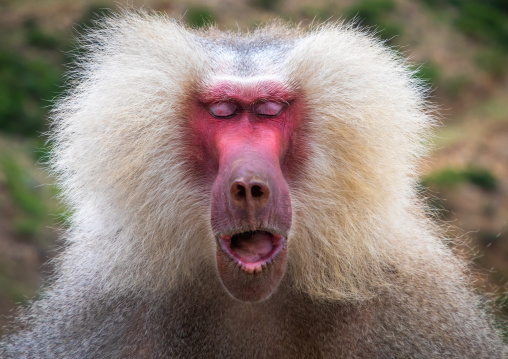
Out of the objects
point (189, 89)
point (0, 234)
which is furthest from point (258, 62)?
point (0, 234)

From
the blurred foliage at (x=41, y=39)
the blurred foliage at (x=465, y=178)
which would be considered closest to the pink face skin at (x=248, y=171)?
the blurred foliage at (x=465, y=178)

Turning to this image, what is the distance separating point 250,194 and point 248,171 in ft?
0.30

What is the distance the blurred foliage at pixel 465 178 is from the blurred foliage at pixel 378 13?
3685mm

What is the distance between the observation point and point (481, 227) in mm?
9469

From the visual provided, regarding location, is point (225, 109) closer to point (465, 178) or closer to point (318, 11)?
point (465, 178)

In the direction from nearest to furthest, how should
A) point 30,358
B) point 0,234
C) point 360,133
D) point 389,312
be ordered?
point 360,133
point 389,312
point 30,358
point 0,234

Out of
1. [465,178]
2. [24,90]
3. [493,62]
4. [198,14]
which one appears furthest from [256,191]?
[493,62]

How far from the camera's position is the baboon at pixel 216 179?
10.2ft

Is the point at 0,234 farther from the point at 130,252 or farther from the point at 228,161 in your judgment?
the point at 228,161

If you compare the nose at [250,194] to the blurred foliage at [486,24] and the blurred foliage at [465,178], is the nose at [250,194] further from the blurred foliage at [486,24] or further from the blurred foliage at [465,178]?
the blurred foliage at [486,24]

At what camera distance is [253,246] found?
115 inches

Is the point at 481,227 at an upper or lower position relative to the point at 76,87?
lower

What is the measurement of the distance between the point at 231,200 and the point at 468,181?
26.9ft

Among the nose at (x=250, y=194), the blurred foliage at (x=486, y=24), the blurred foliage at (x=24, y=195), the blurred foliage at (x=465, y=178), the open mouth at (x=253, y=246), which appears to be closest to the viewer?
the nose at (x=250, y=194)
